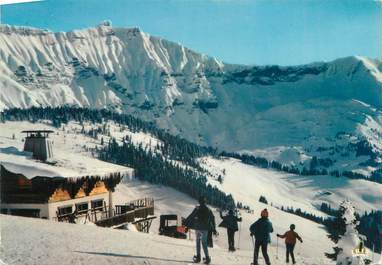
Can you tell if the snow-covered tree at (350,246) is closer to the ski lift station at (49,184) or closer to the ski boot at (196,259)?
the ski boot at (196,259)

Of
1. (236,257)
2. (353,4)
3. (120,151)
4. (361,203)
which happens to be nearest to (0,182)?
(236,257)

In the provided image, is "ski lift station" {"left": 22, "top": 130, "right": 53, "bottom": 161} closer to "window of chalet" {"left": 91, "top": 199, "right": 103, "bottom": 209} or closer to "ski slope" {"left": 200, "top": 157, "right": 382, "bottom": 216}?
"window of chalet" {"left": 91, "top": 199, "right": 103, "bottom": 209}

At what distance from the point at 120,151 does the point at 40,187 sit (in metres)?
83.7

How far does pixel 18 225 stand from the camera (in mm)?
20234

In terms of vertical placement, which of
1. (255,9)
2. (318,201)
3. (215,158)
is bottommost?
(318,201)

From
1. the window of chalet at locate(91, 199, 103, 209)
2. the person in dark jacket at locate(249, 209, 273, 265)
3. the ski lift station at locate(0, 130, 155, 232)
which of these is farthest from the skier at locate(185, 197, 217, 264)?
the window of chalet at locate(91, 199, 103, 209)

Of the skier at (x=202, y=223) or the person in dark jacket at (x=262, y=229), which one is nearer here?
the person in dark jacket at (x=262, y=229)

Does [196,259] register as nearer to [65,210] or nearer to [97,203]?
[65,210]

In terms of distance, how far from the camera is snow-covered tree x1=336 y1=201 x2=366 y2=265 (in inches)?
669

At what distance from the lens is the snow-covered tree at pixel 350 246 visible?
16984 mm

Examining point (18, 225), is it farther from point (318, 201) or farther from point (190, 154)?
point (318, 201)

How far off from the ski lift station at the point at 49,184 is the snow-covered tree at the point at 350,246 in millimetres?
12657

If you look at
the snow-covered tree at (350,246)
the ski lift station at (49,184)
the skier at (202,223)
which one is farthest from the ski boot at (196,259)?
the ski lift station at (49,184)

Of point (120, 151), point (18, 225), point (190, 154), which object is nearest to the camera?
point (18, 225)
